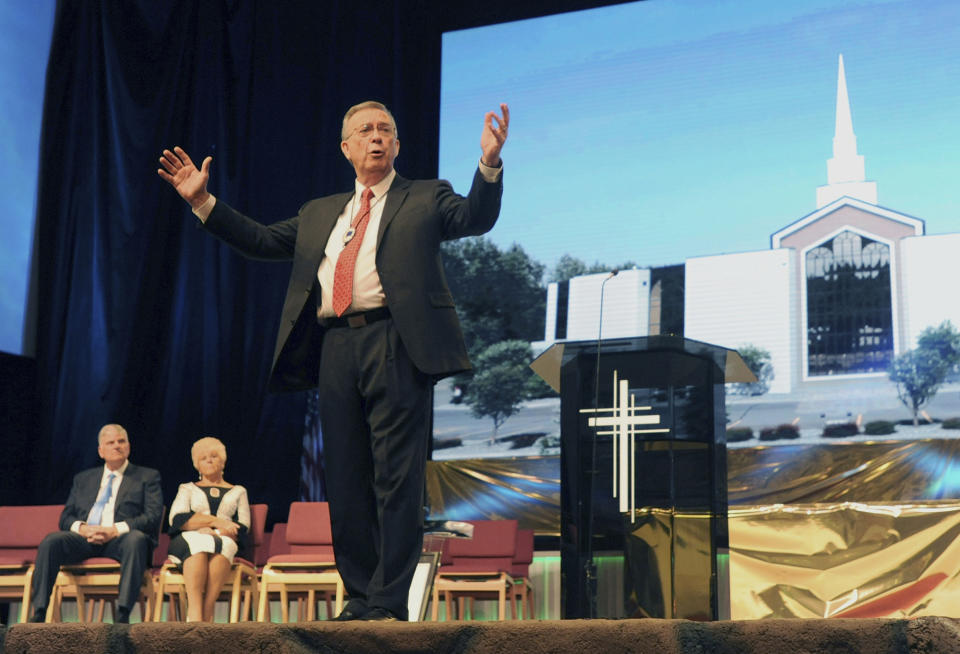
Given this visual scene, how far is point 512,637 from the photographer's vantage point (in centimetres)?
137

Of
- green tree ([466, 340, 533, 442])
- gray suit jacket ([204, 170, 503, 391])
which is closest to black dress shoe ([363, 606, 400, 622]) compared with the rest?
gray suit jacket ([204, 170, 503, 391])

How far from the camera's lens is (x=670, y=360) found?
12.8 feet

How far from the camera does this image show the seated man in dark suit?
4.84 m

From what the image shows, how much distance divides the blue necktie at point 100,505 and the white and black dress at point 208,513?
359 millimetres

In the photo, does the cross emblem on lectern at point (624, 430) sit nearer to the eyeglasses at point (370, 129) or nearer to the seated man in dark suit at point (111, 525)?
the eyeglasses at point (370, 129)

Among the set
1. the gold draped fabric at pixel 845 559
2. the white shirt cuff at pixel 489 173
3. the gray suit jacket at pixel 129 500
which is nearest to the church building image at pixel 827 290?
the gold draped fabric at pixel 845 559

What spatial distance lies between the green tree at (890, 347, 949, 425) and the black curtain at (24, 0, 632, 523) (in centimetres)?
289

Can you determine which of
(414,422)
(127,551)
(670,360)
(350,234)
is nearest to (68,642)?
(414,422)

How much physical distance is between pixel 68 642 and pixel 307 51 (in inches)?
240

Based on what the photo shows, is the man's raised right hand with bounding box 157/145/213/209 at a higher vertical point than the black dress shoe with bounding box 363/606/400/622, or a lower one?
higher

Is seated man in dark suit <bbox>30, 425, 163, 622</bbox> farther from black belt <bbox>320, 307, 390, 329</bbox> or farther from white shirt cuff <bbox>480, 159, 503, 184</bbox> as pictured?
white shirt cuff <bbox>480, 159, 503, 184</bbox>

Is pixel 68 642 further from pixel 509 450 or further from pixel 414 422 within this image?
pixel 509 450

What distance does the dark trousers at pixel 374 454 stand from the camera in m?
2.28

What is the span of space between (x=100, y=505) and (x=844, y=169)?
13.8 feet
